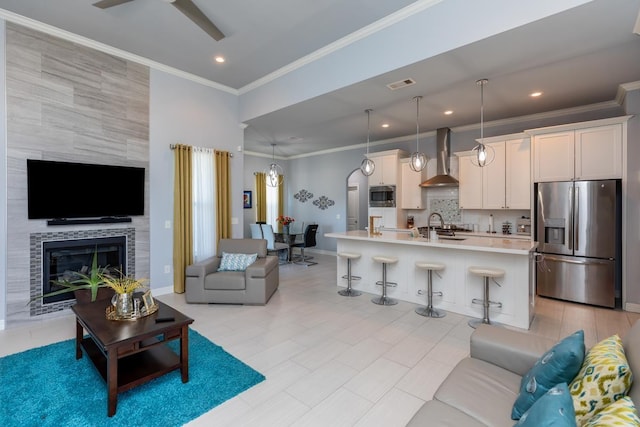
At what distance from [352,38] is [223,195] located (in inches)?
131

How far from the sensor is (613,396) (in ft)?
3.74

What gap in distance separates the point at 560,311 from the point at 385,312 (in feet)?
8.00

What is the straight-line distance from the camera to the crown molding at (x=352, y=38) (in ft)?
10.3

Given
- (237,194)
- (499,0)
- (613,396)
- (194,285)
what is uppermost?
(499,0)

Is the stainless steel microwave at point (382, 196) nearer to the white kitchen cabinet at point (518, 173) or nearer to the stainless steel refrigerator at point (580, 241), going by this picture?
the white kitchen cabinet at point (518, 173)

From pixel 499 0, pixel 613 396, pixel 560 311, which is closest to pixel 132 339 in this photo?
pixel 613 396

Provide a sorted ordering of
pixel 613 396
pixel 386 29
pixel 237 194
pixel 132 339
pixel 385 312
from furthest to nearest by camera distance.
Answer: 1. pixel 237 194
2. pixel 385 312
3. pixel 386 29
4. pixel 132 339
5. pixel 613 396

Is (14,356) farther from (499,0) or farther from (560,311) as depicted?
(560,311)

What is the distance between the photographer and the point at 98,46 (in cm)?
407

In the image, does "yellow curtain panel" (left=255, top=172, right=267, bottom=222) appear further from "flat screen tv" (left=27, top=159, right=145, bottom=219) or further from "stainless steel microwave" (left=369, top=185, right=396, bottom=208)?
"flat screen tv" (left=27, top=159, right=145, bottom=219)

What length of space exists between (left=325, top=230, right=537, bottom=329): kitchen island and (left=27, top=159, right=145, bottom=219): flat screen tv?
3.35 meters

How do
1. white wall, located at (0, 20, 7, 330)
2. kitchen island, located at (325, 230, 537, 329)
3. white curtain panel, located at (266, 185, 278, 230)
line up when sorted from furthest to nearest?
white curtain panel, located at (266, 185, 278, 230)
kitchen island, located at (325, 230, 537, 329)
white wall, located at (0, 20, 7, 330)

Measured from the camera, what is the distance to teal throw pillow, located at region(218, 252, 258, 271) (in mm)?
4508

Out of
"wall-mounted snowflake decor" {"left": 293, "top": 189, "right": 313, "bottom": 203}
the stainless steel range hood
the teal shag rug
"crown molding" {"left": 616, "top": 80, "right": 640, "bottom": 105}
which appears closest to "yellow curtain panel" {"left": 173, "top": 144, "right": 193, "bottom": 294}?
the teal shag rug
